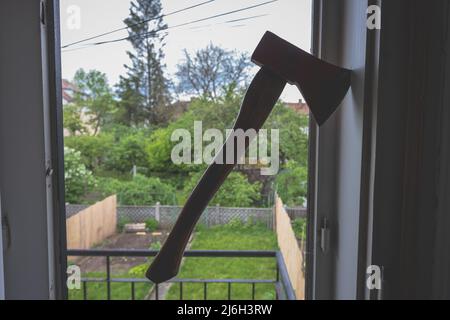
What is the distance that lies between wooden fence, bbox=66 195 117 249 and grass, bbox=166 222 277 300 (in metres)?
0.19

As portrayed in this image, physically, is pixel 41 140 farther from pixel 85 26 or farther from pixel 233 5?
pixel 233 5

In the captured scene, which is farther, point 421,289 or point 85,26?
point 85,26

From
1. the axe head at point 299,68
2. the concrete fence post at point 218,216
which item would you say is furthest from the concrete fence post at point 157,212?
the axe head at point 299,68

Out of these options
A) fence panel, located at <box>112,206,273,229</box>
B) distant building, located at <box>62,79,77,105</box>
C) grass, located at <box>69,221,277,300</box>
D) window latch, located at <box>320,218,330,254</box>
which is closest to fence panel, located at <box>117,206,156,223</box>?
fence panel, located at <box>112,206,273,229</box>

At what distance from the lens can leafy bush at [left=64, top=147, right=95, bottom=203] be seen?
76 cm

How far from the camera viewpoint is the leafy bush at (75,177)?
76 cm

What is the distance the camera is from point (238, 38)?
2.47 feet

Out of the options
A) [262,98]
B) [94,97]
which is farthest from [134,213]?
[262,98]

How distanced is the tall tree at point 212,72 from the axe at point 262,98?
0.16 meters

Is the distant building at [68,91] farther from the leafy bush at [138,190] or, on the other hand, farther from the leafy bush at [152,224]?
the leafy bush at [152,224]

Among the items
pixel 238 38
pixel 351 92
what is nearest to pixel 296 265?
pixel 351 92

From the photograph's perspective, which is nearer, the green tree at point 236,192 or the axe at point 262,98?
the axe at point 262,98

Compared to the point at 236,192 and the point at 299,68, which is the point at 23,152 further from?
the point at 299,68

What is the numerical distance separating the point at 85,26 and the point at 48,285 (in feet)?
1.76
